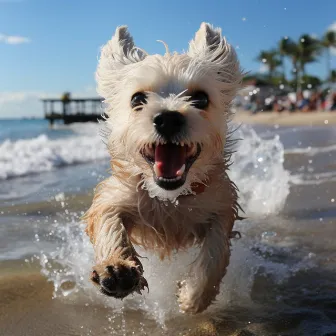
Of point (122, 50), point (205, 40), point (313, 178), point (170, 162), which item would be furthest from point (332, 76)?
point (170, 162)

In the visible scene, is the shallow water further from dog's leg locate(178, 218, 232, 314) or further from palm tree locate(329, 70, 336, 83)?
palm tree locate(329, 70, 336, 83)

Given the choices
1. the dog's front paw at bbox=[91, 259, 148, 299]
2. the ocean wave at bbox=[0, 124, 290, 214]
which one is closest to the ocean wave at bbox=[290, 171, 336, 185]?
the ocean wave at bbox=[0, 124, 290, 214]

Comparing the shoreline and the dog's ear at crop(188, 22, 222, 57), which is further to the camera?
the shoreline

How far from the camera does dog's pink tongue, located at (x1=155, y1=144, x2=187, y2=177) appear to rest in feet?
9.25

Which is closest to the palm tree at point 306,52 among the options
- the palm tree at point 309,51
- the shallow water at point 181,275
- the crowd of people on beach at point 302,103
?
the palm tree at point 309,51

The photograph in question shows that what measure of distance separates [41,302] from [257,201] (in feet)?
10.3

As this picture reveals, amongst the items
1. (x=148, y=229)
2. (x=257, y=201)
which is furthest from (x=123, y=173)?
(x=257, y=201)

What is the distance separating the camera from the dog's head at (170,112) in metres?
2.72

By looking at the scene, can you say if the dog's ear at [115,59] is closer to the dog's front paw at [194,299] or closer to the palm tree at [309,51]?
the dog's front paw at [194,299]

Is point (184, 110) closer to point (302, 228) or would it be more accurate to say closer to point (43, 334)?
point (43, 334)

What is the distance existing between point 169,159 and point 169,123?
9.9 inches

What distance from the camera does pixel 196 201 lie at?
3.20m

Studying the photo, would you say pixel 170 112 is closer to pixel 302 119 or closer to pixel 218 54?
pixel 218 54

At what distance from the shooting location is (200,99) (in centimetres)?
299
